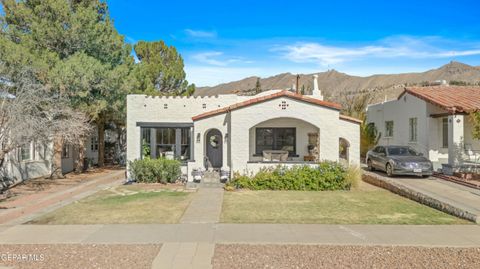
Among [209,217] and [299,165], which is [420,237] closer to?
[209,217]

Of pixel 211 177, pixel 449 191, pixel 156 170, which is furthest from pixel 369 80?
pixel 156 170

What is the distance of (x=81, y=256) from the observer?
6.83m

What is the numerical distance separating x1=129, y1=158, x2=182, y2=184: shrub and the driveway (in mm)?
10323

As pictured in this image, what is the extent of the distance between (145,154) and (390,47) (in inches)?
997

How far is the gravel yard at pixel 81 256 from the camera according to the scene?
21.1 feet

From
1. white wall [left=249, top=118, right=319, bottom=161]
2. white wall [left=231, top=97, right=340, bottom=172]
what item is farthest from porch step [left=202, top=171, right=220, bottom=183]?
white wall [left=249, top=118, right=319, bottom=161]

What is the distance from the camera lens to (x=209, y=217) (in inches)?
391

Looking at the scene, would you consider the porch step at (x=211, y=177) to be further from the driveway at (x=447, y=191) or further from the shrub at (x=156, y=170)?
the driveway at (x=447, y=191)

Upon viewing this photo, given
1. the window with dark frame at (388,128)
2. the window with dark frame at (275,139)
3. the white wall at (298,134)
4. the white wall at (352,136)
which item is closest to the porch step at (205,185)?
the white wall at (298,134)

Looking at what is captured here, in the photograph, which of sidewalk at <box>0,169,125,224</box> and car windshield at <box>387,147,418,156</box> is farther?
car windshield at <box>387,147,418,156</box>

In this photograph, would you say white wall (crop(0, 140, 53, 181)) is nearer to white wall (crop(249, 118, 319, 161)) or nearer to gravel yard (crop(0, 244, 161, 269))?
gravel yard (crop(0, 244, 161, 269))

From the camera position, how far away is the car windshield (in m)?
18.9

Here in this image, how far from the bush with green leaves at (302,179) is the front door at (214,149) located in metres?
3.23

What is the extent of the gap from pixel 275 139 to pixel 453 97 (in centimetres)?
1045
